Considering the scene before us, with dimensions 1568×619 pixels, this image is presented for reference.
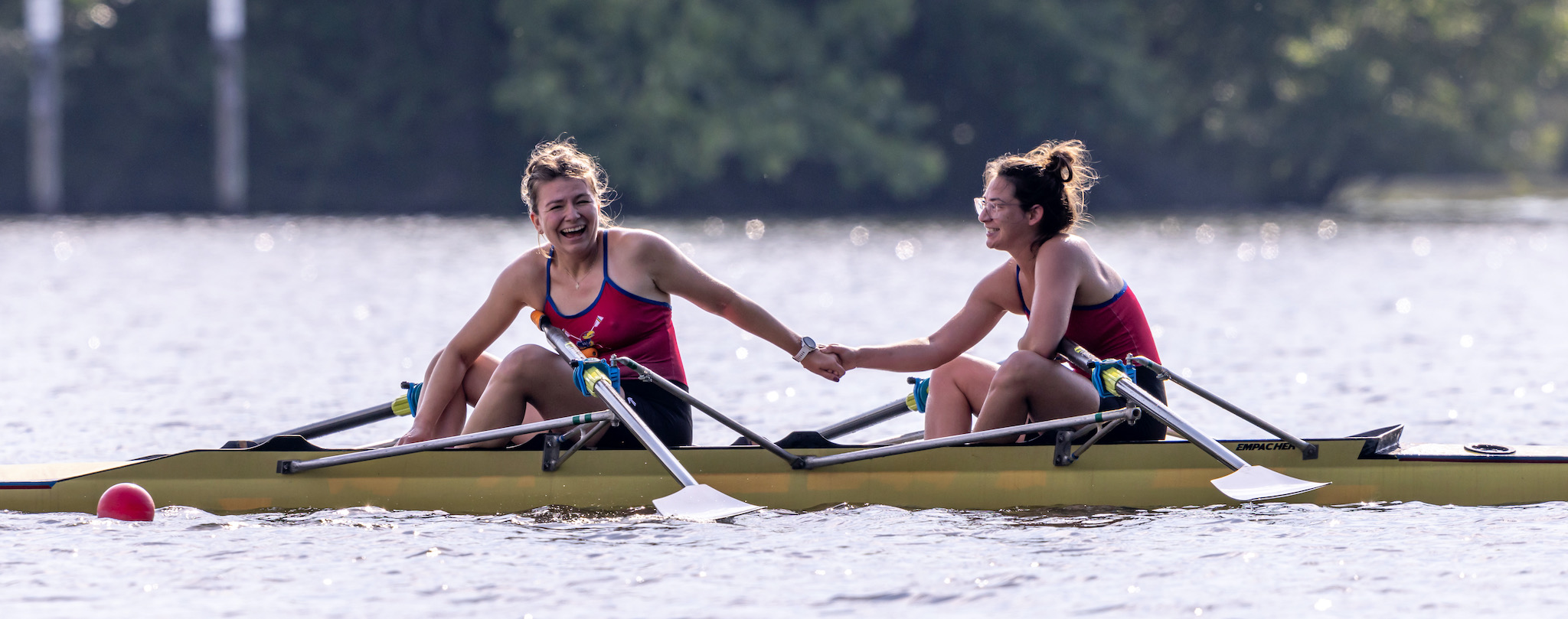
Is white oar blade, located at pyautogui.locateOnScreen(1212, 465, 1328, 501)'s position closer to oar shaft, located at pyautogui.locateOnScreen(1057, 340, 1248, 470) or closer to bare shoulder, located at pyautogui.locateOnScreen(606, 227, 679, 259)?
oar shaft, located at pyautogui.locateOnScreen(1057, 340, 1248, 470)

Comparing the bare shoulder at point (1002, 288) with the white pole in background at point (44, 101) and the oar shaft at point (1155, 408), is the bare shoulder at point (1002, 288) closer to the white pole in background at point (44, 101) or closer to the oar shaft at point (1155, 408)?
the oar shaft at point (1155, 408)

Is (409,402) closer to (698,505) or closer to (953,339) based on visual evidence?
(698,505)

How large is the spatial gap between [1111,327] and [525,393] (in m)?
2.43

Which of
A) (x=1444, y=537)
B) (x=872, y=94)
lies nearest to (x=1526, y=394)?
(x=1444, y=537)

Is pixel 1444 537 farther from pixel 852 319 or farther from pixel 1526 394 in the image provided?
pixel 852 319

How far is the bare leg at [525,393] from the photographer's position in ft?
25.6

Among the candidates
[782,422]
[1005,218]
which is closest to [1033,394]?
[1005,218]

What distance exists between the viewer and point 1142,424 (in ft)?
27.1

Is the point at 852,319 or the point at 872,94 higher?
the point at 872,94

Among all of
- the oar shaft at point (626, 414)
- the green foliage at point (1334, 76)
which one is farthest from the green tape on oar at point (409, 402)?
the green foliage at point (1334, 76)

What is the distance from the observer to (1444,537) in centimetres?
755

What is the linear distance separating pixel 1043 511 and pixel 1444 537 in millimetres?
1566

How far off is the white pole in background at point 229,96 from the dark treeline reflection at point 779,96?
1.85 feet

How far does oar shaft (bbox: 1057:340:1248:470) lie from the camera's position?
780cm
